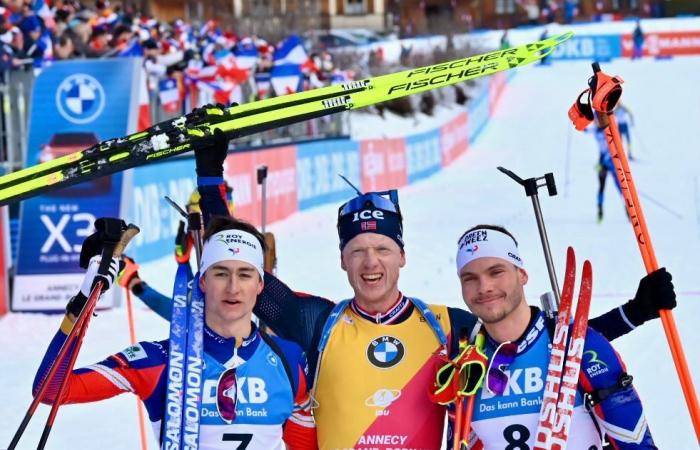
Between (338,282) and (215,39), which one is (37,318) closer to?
(338,282)

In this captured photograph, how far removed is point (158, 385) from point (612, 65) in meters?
54.2

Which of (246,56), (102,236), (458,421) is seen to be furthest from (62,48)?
(458,421)

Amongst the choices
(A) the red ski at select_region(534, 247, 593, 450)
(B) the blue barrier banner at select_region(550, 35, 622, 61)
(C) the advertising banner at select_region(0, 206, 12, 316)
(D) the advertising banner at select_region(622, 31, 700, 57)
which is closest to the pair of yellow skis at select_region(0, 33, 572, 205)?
(A) the red ski at select_region(534, 247, 593, 450)

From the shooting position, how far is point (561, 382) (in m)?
3.77

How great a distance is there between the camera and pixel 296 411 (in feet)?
13.1

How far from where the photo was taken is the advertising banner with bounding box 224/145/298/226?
1717cm

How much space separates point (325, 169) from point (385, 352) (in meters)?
18.6

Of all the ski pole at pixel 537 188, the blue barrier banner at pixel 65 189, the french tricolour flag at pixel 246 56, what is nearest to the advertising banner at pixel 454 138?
the french tricolour flag at pixel 246 56

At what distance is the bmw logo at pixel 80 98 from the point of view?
39.2 feet

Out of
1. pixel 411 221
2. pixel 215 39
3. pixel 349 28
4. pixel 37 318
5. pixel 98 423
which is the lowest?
pixel 98 423

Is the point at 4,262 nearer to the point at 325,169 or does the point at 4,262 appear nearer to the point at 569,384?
the point at 569,384

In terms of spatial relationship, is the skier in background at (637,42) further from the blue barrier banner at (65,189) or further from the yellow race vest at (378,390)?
the yellow race vest at (378,390)

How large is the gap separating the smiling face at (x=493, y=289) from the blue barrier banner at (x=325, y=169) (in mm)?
16179

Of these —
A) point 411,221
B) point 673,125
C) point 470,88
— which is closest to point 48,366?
point 411,221
